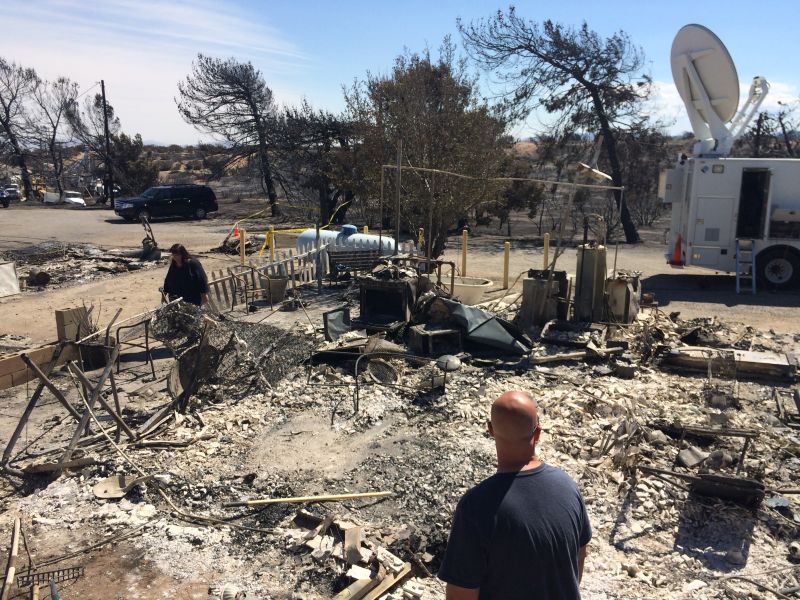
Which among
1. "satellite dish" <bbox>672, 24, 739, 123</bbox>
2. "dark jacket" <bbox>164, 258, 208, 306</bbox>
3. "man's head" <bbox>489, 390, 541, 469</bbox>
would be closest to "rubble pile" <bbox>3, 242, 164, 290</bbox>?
"dark jacket" <bbox>164, 258, 208, 306</bbox>

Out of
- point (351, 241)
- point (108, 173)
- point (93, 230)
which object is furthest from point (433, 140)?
point (108, 173)

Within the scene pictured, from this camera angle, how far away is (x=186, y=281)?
29.0 ft

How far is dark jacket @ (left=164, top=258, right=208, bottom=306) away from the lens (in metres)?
8.81

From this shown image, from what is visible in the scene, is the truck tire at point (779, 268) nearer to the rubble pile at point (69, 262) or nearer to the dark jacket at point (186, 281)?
the dark jacket at point (186, 281)

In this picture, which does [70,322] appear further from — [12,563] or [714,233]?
[714,233]

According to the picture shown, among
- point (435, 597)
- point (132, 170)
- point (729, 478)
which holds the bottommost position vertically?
point (435, 597)

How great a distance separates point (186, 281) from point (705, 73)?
12.2 m

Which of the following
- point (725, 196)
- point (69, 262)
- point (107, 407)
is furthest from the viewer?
point (69, 262)

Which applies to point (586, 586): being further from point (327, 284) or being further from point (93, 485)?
point (327, 284)

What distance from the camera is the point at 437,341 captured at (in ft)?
28.1

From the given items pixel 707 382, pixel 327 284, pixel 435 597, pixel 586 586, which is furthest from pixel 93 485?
pixel 327 284

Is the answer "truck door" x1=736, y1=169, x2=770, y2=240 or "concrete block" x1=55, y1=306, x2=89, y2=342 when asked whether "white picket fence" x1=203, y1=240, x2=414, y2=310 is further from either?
"truck door" x1=736, y1=169, x2=770, y2=240

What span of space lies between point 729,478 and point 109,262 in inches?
639

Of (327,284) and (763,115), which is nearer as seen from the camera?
(327,284)
